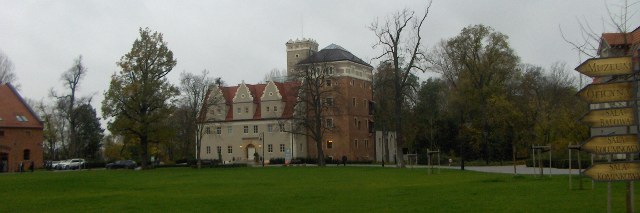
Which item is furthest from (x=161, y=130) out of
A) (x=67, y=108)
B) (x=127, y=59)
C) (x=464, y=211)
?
(x=464, y=211)

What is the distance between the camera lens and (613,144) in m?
11.1

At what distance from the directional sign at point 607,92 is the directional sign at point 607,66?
0.20 m

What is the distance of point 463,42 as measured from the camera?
67.6 meters

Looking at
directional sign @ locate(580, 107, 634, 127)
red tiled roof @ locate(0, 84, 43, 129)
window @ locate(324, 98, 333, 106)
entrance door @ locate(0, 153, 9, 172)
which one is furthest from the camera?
red tiled roof @ locate(0, 84, 43, 129)

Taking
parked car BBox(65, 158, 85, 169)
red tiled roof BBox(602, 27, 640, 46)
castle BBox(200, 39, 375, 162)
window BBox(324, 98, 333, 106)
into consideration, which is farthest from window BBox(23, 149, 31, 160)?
red tiled roof BBox(602, 27, 640, 46)

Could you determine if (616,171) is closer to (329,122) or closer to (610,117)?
(610,117)

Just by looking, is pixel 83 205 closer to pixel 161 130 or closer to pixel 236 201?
pixel 236 201

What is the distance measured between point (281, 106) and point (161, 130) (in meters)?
32.8

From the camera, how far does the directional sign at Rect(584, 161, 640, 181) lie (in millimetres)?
11047

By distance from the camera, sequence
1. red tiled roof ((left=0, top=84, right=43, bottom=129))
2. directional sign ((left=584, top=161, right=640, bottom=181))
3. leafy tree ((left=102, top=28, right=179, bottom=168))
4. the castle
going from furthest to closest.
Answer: the castle, red tiled roof ((left=0, top=84, right=43, bottom=129)), leafy tree ((left=102, top=28, right=179, bottom=168)), directional sign ((left=584, top=161, right=640, bottom=181))

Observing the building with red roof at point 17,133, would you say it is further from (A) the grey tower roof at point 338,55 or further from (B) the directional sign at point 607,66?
(B) the directional sign at point 607,66

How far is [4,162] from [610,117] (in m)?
72.5

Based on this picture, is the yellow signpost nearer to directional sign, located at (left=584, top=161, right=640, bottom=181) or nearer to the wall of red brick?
directional sign, located at (left=584, top=161, right=640, bottom=181)

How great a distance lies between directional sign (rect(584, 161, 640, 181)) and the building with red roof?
71660mm
